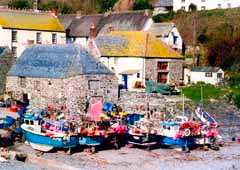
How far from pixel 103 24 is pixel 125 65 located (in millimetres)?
13824

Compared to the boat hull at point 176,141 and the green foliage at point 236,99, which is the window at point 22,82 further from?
the green foliage at point 236,99

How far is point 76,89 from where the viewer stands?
3953 centimetres

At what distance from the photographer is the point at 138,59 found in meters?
47.1

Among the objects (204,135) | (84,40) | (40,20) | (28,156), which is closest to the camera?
(28,156)

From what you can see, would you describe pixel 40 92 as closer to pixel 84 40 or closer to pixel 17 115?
pixel 17 115

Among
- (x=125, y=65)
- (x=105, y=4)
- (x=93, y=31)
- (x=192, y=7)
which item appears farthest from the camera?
(x=105, y=4)

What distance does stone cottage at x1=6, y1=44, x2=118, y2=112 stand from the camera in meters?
39.5

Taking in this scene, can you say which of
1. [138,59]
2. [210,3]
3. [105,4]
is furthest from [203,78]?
[105,4]

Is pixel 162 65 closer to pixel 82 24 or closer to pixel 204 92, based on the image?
pixel 204 92

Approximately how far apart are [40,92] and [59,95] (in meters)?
1.77

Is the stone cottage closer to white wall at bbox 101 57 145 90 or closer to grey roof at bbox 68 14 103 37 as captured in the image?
white wall at bbox 101 57 145 90

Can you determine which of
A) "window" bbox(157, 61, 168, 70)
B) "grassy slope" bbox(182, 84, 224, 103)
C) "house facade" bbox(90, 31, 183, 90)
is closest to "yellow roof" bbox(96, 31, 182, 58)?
"house facade" bbox(90, 31, 183, 90)

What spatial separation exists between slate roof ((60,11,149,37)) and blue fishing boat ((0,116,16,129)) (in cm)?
2382

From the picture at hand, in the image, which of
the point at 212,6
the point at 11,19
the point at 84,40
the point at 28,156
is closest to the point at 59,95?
the point at 28,156
